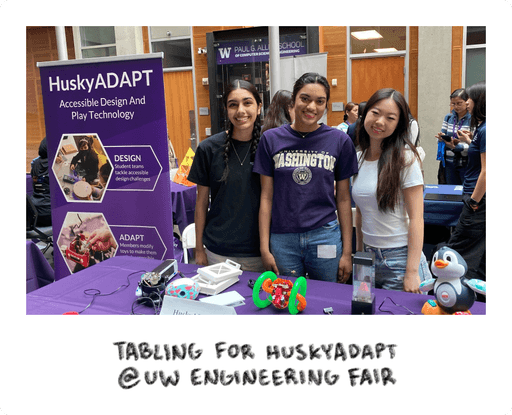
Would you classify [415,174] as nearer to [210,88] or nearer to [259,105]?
[259,105]

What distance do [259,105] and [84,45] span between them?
641 centimetres

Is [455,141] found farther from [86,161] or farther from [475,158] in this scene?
[86,161]

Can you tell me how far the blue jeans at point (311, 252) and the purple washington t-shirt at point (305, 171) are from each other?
0.03 metres

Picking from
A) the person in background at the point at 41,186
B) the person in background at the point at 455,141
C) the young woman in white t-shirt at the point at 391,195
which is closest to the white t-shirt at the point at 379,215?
the young woman in white t-shirt at the point at 391,195

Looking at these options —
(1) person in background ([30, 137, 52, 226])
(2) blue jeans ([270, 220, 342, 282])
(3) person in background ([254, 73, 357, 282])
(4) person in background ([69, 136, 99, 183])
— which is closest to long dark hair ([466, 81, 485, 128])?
(3) person in background ([254, 73, 357, 282])

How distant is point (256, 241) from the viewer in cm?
171

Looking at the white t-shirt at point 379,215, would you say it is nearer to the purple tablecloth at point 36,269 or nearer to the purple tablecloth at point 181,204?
the purple tablecloth at point 36,269

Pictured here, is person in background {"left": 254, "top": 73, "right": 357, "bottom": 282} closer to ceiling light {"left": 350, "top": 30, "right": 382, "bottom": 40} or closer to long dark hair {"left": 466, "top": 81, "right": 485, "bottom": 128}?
long dark hair {"left": 466, "top": 81, "right": 485, "bottom": 128}

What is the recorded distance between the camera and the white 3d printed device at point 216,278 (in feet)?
4.82

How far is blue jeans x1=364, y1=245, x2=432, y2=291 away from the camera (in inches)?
60.2

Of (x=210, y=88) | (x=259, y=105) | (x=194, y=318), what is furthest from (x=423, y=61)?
(x=194, y=318)

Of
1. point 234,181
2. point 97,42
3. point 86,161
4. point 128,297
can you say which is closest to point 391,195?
point 234,181

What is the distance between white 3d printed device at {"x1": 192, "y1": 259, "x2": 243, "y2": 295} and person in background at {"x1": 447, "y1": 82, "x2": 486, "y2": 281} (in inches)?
65.5

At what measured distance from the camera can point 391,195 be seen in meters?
1.48
